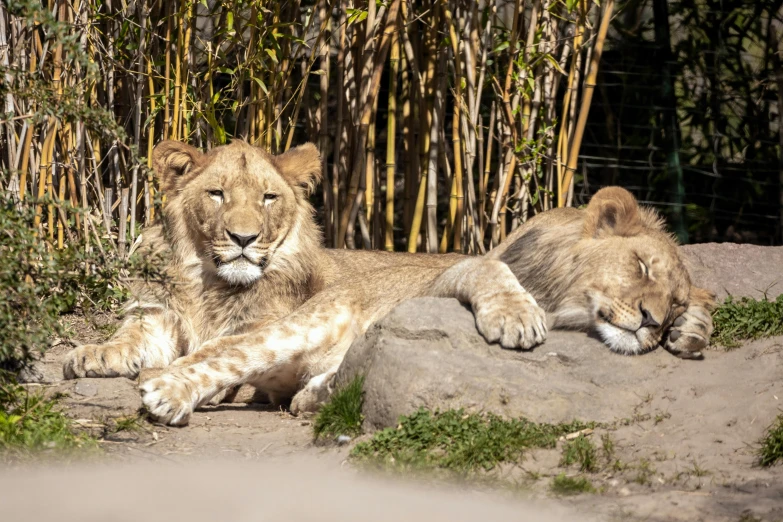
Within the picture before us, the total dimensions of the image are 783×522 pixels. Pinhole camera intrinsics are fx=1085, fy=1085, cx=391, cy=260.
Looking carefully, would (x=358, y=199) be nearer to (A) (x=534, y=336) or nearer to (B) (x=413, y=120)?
(B) (x=413, y=120)

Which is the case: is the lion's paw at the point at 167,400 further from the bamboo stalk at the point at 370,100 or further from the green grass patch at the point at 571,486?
the bamboo stalk at the point at 370,100

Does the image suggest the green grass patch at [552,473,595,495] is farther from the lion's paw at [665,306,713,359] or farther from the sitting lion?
the lion's paw at [665,306,713,359]

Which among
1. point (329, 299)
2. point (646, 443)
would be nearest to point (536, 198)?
point (329, 299)

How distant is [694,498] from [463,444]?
101 centimetres

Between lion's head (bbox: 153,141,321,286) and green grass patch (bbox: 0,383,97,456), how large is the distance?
155cm

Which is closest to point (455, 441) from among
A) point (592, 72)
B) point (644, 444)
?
point (644, 444)

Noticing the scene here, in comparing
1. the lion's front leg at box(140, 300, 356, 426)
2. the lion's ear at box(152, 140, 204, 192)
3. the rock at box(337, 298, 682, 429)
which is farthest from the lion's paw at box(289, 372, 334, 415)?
the lion's ear at box(152, 140, 204, 192)

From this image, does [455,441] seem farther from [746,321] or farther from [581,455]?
[746,321]

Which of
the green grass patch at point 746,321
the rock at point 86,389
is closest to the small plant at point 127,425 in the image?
the rock at point 86,389

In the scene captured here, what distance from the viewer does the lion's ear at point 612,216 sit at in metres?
5.67

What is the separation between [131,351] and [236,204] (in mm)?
1050

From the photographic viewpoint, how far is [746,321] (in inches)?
228

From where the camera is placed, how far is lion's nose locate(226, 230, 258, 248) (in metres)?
6.29

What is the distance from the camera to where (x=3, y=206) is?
4.64 m
